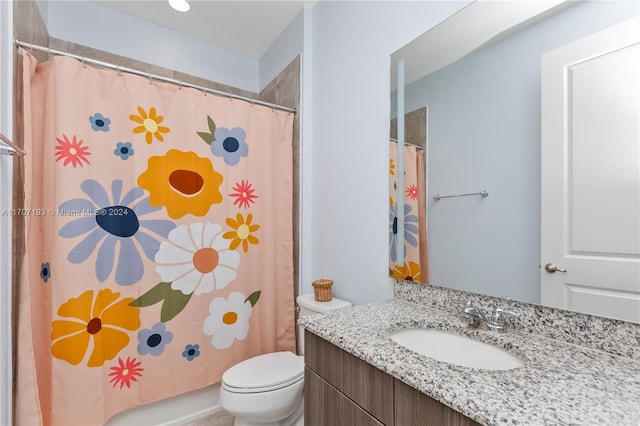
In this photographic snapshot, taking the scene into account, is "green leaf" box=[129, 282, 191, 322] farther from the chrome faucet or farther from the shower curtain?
the chrome faucet

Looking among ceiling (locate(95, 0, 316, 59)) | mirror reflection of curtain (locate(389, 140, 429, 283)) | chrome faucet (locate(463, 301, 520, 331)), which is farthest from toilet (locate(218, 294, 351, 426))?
ceiling (locate(95, 0, 316, 59))

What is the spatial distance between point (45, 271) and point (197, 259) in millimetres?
680

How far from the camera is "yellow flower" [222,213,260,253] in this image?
6.10 ft

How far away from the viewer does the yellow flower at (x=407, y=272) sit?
125 centimetres

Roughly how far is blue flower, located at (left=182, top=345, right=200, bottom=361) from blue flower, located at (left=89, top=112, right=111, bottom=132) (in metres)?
1.30

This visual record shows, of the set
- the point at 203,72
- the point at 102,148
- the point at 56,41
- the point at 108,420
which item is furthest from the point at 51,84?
the point at 108,420

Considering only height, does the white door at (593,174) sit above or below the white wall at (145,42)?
below

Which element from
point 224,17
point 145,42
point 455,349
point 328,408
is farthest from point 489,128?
point 145,42

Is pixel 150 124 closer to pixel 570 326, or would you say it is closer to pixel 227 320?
pixel 227 320

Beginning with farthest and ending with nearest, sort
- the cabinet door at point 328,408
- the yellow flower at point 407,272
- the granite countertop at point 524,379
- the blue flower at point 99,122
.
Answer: the blue flower at point 99,122, the yellow flower at point 407,272, the cabinet door at point 328,408, the granite countertop at point 524,379

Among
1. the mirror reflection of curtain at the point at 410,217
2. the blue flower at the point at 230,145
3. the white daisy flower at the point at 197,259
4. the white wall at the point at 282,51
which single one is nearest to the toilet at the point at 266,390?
the mirror reflection of curtain at the point at 410,217

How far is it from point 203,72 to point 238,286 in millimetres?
1790

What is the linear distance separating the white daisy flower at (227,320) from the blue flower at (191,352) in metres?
0.09

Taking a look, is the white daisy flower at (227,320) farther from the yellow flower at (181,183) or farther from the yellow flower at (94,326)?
the yellow flower at (181,183)
